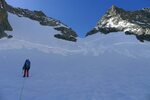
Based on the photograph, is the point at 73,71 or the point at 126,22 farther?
the point at 126,22

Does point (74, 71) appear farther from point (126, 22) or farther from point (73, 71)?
point (126, 22)

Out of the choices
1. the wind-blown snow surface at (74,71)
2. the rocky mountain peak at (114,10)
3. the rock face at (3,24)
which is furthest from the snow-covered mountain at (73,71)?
the rocky mountain peak at (114,10)

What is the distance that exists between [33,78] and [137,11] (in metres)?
65.0

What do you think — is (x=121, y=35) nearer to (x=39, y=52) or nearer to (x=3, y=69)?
(x=39, y=52)

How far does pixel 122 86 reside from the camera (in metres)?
28.9

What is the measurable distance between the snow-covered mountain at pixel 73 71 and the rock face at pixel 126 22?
18.9 ft

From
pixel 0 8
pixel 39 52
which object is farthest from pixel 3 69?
pixel 0 8

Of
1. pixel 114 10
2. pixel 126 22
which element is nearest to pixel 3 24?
pixel 126 22

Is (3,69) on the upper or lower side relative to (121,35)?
lower

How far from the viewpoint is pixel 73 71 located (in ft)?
119

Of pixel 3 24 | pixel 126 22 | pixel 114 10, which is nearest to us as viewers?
pixel 3 24

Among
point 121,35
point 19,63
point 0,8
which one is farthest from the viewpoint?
point 121,35

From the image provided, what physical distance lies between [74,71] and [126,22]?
4513 centimetres

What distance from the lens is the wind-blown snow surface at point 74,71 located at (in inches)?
1024
